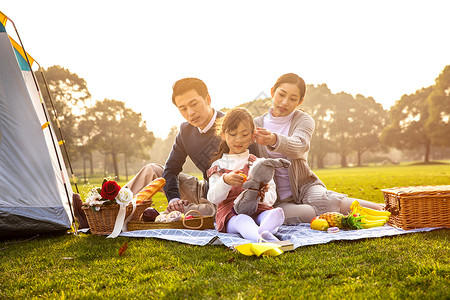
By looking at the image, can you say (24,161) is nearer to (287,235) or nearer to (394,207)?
(287,235)

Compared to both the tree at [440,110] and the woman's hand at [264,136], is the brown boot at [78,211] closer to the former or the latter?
the woman's hand at [264,136]

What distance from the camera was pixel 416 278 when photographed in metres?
2.00

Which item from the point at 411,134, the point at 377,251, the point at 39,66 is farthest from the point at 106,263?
the point at 411,134

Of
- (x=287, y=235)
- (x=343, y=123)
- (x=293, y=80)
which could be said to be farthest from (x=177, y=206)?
(x=343, y=123)

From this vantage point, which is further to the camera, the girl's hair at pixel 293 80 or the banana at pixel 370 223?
the girl's hair at pixel 293 80

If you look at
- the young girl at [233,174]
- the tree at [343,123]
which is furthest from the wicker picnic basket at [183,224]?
the tree at [343,123]

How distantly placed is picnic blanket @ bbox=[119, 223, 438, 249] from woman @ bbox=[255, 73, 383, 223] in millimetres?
236

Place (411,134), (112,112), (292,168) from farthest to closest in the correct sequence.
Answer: (411,134) < (112,112) < (292,168)

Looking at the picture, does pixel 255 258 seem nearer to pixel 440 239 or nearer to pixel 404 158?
pixel 440 239

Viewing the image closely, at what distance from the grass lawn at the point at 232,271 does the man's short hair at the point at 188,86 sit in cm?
171

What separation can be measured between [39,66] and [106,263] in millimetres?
3548

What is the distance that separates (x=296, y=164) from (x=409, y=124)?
33.4 meters

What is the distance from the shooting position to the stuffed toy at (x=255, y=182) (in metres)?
3.06

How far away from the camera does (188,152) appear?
14.6 feet
